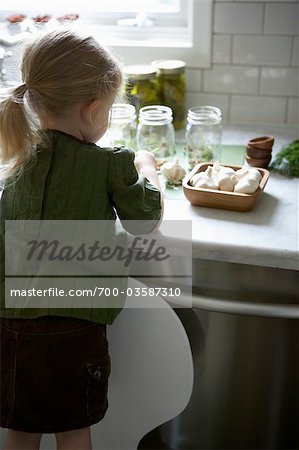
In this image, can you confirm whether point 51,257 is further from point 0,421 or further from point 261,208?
point 261,208

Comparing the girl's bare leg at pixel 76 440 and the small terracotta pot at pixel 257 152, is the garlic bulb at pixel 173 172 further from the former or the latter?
the girl's bare leg at pixel 76 440

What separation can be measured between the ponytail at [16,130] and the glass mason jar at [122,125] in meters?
0.41

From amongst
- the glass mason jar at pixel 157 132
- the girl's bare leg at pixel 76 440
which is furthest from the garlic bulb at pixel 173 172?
the girl's bare leg at pixel 76 440

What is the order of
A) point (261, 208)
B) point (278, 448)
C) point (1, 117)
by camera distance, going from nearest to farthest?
1. point (1, 117)
2. point (261, 208)
3. point (278, 448)

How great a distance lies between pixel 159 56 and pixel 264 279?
0.76m

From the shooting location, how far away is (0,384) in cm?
114

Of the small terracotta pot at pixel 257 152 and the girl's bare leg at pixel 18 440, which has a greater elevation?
the small terracotta pot at pixel 257 152

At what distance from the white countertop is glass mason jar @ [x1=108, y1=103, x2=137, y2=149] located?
24 centimetres

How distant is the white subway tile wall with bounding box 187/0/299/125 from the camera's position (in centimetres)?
159

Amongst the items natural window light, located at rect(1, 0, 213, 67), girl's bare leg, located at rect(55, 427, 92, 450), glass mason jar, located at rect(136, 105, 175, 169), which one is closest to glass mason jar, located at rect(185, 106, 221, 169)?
glass mason jar, located at rect(136, 105, 175, 169)

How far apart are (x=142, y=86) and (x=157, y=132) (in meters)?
0.20

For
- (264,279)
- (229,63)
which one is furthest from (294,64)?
(264,279)

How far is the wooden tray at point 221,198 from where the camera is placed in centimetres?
123

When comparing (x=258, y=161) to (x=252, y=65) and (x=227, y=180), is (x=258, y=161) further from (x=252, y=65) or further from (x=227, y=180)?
(x=252, y=65)
